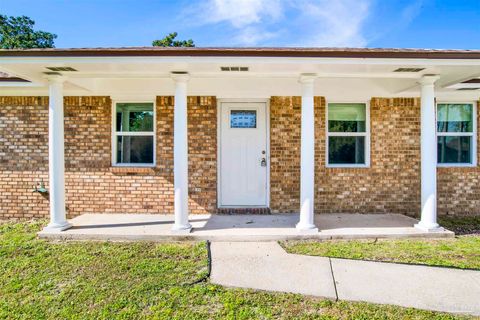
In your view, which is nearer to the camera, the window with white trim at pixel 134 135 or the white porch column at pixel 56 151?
the white porch column at pixel 56 151

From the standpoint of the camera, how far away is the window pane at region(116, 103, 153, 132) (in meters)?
6.70

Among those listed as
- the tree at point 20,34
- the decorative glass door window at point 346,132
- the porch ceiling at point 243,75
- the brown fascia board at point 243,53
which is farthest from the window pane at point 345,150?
the tree at point 20,34

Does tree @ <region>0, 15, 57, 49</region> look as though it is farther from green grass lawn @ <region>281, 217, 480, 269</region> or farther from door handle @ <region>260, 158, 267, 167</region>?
green grass lawn @ <region>281, 217, 480, 269</region>

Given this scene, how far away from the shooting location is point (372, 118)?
6648 millimetres

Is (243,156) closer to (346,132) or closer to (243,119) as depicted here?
(243,119)

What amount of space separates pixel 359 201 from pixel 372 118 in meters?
1.75

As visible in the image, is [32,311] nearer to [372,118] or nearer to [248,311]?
[248,311]

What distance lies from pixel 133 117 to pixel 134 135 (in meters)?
0.38

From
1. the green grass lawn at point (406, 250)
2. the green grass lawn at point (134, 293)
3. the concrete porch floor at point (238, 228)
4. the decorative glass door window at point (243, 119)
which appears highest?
the decorative glass door window at point (243, 119)

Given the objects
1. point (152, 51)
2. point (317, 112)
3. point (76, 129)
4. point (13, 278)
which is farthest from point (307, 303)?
point (76, 129)

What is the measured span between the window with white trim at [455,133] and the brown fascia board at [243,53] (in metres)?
2.59

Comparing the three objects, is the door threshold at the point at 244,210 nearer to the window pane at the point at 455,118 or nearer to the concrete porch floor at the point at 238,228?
the concrete porch floor at the point at 238,228

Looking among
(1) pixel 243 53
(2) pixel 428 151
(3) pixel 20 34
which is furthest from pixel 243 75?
(3) pixel 20 34

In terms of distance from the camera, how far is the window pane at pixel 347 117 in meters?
6.74
